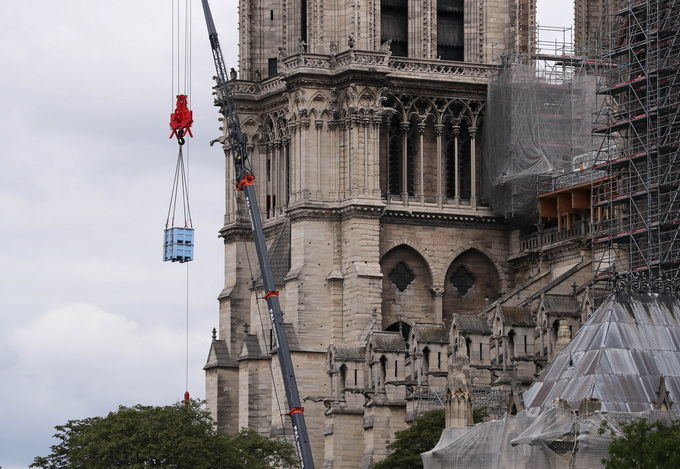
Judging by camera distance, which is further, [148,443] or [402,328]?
[402,328]

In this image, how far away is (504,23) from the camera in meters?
144

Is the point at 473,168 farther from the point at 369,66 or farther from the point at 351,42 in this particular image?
the point at 351,42

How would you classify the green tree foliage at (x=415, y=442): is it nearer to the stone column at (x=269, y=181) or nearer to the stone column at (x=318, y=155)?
the stone column at (x=318, y=155)

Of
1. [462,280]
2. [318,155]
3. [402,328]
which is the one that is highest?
[318,155]

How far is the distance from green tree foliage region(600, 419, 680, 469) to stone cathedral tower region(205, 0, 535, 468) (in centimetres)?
4103

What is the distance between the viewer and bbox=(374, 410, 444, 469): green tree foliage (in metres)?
120

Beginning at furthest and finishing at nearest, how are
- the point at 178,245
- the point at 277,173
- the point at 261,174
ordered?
1. the point at 261,174
2. the point at 277,173
3. the point at 178,245

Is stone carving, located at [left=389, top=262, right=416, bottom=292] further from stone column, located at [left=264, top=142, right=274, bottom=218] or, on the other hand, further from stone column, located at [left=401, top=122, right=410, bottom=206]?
stone column, located at [left=264, top=142, right=274, bottom=218]

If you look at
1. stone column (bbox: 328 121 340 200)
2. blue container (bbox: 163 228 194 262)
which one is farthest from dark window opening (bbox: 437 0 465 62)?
blue container (bbox: 163 228 194 262)

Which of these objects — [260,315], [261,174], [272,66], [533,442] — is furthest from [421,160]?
[533,442]

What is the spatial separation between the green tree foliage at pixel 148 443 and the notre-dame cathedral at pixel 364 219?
11353 millimetres

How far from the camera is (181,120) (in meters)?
126

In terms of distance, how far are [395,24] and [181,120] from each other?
2163cm

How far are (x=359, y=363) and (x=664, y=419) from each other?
39.7 meters
